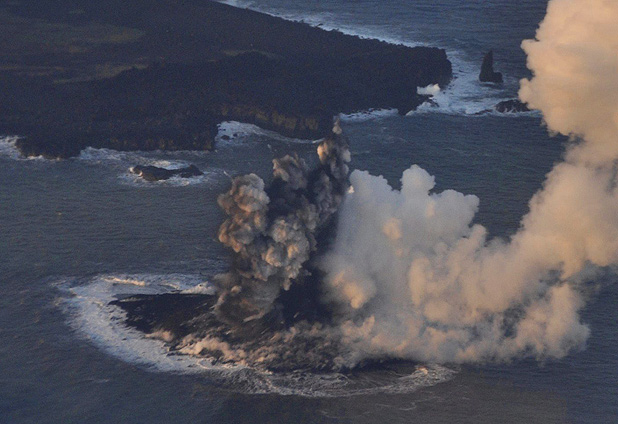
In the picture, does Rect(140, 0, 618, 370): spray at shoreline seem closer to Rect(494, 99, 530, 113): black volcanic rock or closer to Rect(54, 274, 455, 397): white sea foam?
Rect(54, 274, 455, 397): white sea foam

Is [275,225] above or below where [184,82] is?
below

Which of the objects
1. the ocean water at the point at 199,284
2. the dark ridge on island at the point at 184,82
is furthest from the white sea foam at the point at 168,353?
the dark ridge on island at the point at 184,82

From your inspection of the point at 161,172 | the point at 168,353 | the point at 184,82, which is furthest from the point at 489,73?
the point at 168,353

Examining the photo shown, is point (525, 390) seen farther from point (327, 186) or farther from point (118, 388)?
point (118, 388)

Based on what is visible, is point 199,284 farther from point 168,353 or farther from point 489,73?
point 489,73

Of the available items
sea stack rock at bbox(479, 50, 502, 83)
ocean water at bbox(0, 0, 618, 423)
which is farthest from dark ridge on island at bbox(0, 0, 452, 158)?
sea stack rock at bbox(479, 50, 502, 83)

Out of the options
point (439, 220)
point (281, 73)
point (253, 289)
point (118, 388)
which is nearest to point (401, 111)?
point (281, 73)
